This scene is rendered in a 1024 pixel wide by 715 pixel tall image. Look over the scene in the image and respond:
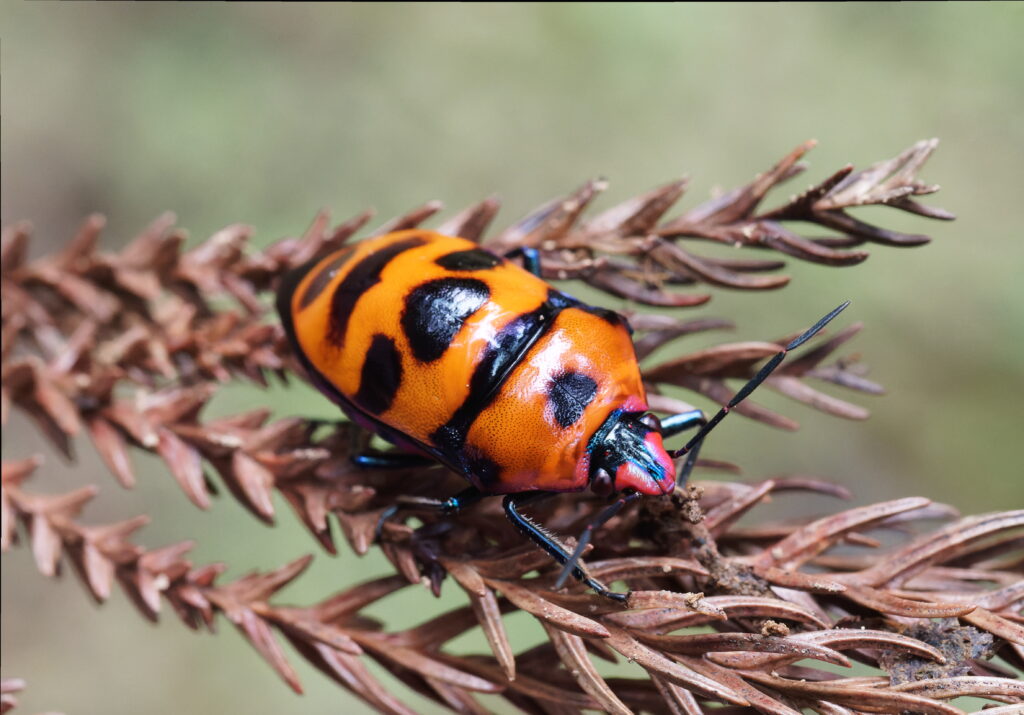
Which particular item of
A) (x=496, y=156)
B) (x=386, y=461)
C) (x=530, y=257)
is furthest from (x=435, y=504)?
(x=496, y=156)

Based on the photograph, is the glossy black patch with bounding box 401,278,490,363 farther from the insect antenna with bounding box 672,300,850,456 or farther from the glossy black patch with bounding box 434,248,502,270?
the insect antenna with bounding box 672,300,850,456

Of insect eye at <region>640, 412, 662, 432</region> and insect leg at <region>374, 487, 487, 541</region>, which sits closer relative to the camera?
insect leg at <region>374, 487, 487, 541</region>

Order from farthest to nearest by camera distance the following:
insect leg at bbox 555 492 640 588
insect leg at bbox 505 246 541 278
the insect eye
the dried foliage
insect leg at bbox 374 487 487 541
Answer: insect leg at bbox 505 246 541 278 → the insect eye → insect leg at bbox 374 487 487 541 → insect leg at bbox 555 492 640 588 → the dried foliage

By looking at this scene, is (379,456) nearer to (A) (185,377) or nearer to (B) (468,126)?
(A) (185,377)

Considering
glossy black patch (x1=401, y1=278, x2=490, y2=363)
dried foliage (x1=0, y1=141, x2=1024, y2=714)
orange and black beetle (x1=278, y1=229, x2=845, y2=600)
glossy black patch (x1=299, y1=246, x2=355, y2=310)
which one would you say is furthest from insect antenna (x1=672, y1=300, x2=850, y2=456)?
glossy black patch (x1=299, y1=246, x2=355, y2=310)

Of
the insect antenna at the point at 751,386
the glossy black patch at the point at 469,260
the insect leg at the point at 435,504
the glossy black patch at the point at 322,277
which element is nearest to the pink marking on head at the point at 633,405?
the insect antenna at the point at 751,386

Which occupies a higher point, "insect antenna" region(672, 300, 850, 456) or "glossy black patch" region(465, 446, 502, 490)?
"insect antenna" region(672, 300, 850, 456)

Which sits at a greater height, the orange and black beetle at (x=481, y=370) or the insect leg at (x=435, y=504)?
the orange and black beetle at (x=481, y=370)

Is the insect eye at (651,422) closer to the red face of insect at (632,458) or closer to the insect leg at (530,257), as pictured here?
the red face of insect at (632,458)
